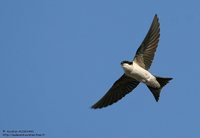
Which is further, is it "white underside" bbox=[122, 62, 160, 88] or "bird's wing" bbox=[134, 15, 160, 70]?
"bird's wing" bbox=[134, 15, 160, 70]

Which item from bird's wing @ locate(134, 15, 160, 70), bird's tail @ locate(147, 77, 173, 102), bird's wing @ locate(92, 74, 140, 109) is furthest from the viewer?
bird's wing @ locate(92, 74, 140, 109)

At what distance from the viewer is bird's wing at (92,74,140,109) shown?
30.3 ft

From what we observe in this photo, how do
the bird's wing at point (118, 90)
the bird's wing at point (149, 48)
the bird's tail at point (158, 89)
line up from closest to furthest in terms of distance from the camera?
the bird's tail at point (158, 89) → the bird's wing at point (149, 48) → the bird's wing at point (118, 90)

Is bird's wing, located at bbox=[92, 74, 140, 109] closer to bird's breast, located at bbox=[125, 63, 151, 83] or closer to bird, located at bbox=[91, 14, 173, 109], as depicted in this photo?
bird, located at bbox=[91, 14, 173, 109]

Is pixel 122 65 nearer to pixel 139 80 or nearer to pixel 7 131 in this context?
pixel 139 80

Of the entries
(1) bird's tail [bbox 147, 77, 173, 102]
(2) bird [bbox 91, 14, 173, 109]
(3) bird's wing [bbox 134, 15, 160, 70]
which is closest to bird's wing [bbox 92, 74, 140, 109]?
(2) bird [bbox 91, 14, 173, 109]

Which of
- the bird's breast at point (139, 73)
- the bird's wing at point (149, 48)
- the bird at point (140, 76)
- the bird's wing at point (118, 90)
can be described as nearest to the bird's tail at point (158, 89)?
the bird at point (140, 76)

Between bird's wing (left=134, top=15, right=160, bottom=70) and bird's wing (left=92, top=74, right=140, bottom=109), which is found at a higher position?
bird's wing (left=134, top=15, right=160, bottom=70)

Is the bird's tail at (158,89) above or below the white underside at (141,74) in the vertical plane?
below

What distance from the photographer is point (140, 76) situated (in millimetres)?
8383

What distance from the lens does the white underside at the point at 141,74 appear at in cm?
835

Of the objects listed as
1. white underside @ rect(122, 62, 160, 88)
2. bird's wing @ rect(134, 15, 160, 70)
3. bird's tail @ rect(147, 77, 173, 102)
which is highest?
bird's wing @ rect(134, 15, 160, 70)

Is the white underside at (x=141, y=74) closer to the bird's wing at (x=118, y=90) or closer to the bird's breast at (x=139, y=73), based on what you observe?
the bird's breast at (x=139, y=73)

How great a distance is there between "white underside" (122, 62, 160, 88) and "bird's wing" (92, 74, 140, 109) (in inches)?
27.2
